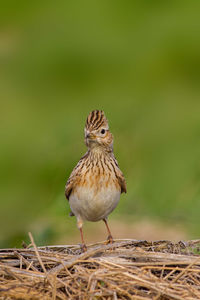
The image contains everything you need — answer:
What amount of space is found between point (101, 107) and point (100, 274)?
10.9 metres

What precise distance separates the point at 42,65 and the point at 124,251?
1342 cm

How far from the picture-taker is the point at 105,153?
7.85 metres

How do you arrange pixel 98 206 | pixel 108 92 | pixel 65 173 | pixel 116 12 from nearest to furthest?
pixel 98 206
pixel 65 173
pixel 108 92
pixel 116 12

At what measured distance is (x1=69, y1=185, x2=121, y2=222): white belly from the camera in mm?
7734

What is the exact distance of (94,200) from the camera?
7.73 metres

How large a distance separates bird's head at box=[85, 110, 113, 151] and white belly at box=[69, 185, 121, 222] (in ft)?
1.63

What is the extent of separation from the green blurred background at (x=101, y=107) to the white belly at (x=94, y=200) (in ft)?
12.5

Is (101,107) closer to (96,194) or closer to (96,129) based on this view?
(96,194)

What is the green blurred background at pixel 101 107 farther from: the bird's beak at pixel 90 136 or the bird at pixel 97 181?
the bird's beak at pixel 90 136

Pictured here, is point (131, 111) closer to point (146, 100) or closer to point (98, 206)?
point (146, 100)

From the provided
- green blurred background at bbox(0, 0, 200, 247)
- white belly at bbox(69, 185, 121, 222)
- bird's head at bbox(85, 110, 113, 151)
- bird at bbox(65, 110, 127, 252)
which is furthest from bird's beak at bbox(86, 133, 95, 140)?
green blurred background at bbox(0, 0, 200, 247)

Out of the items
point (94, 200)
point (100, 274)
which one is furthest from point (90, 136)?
point (100, 274)

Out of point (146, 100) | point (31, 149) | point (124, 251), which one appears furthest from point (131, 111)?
point (124, 251)

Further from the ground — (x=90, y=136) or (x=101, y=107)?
(x=101, y=107)
